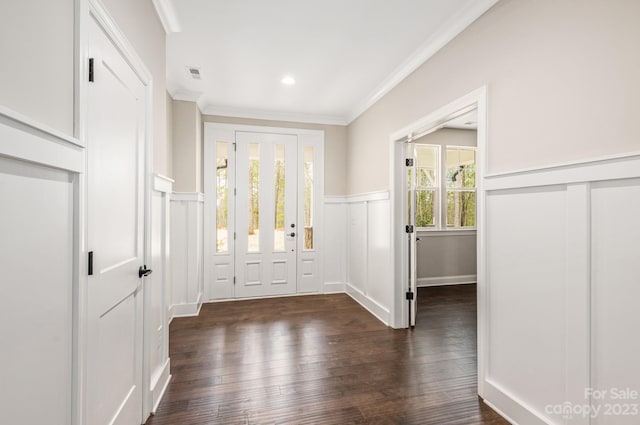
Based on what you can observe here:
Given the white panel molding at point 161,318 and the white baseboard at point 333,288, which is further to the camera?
the white baseboard at point 333,288

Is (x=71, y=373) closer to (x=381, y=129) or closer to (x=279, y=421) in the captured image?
(x=279, y=421)

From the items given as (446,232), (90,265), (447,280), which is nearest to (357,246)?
(446,232)

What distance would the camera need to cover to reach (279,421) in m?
1.83

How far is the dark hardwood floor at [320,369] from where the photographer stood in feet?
6.25

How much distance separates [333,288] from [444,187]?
2.61m

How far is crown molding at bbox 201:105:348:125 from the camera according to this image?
4.20 metres

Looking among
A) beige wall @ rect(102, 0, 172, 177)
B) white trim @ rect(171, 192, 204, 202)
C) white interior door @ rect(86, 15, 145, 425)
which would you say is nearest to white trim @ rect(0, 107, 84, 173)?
white interior door @ rect(86, 15, 145, 425)

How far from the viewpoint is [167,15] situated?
2160mm

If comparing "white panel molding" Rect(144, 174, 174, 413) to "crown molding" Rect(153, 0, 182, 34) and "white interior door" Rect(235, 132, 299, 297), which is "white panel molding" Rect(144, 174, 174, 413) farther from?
"white interior door" Rect(235, 132, 299, 297)

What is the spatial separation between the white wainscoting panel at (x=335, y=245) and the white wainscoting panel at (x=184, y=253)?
1878 mm

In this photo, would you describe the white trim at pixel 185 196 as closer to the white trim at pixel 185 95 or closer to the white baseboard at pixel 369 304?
the white trim at pixel 185 95

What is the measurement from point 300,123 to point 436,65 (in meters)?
2.37

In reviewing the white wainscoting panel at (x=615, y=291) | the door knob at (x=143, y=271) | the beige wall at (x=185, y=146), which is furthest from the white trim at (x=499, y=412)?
the beige wall at (x=185, y=146)

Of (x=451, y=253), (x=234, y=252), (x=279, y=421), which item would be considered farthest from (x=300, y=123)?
(x=279, y=421)
